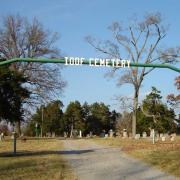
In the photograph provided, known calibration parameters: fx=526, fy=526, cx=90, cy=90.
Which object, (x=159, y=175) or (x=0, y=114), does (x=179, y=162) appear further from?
(x=0, y=114)

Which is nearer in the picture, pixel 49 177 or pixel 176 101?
pixel 49 177

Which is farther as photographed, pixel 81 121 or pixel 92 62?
pixel 81 121

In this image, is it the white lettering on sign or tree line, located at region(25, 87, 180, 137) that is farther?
tree line, located at region(25, 87, 180, 137)

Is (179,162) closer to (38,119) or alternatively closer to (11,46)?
(11,46)

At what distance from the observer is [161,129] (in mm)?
76438

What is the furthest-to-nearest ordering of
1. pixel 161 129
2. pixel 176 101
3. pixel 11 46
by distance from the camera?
pixel 176 101, pixel 161 129, pixel 11 46

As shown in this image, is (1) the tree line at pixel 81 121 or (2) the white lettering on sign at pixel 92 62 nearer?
(2) the white lettering on sign at pixel 92 62

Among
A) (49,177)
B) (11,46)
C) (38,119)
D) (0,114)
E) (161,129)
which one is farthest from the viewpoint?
(38,119)

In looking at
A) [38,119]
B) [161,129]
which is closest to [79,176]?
[161,129]

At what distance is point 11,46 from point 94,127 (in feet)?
182

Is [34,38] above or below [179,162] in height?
above

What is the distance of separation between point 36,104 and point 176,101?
32694 mm

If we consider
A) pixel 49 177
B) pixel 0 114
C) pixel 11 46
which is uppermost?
pixel 11 46

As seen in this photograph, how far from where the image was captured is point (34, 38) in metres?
61.6
